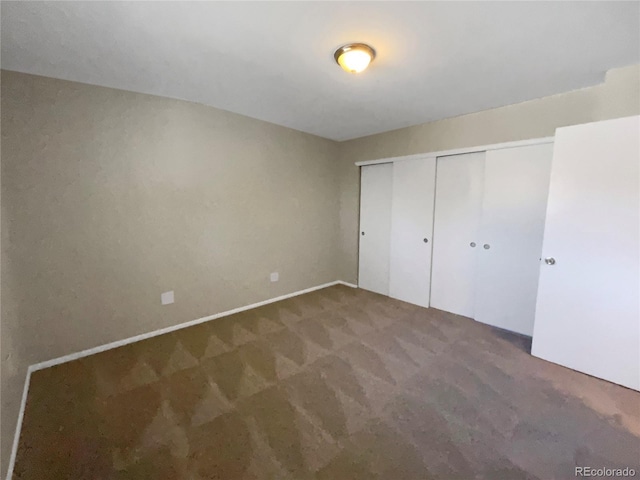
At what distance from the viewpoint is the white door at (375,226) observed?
3.98 meters

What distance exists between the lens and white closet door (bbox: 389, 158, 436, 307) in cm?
348

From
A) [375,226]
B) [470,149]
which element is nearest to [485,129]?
[470,149]

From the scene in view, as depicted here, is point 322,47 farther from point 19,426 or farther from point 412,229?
point 19,426

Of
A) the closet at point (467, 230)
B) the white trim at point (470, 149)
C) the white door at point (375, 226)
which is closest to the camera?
the white trim at point (470, 149)

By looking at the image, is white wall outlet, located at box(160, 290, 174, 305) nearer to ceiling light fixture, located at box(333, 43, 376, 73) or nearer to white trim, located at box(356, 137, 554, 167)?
ceiling light fixture, located at box(333, 43, 376, 73)

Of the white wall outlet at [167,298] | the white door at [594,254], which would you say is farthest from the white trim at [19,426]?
the white door at [594,254]

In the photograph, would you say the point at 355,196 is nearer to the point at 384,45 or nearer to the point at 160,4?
the point at 384,45

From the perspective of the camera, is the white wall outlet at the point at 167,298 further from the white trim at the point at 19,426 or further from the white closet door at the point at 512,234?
the white closet door at the point at 512,234

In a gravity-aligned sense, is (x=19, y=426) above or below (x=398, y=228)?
below

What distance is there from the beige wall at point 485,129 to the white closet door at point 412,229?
0.29 m

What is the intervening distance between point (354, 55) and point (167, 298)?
281cm

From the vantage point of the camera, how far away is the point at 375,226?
412 centimetres

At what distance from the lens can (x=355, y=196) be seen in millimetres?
4297

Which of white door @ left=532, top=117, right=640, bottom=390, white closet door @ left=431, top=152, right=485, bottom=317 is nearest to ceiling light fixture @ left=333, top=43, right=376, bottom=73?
white door @ left=532, top=117, right=640, bottom=390
